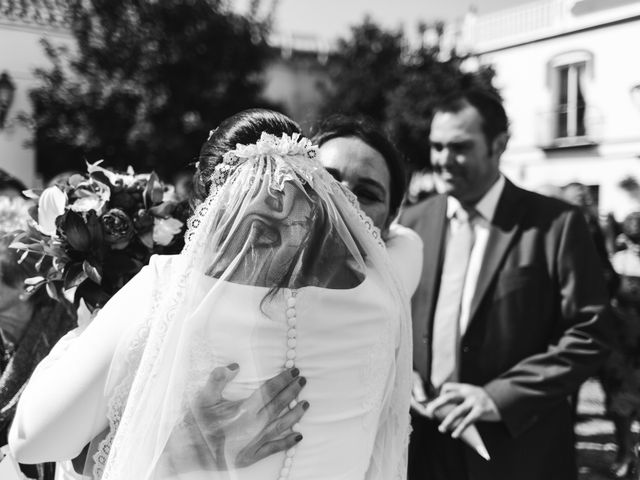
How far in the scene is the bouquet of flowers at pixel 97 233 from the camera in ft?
6.02

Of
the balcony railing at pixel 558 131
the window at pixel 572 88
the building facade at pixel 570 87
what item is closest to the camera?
the building facade at pixel 570 87

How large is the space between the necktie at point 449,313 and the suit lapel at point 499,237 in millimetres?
87

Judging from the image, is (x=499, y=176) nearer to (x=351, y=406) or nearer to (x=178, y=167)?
(x=351, y=406)

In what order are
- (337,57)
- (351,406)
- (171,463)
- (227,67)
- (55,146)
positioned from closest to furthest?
(171,463) < (351,406) < (55,146) < (227,67) < (337,57)

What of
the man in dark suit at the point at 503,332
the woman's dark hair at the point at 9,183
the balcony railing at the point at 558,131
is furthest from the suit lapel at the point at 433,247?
the balcony railing at the point at 558,131

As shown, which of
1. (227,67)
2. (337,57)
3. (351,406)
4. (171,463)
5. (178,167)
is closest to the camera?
(171,463)

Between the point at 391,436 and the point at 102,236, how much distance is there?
Result: 102 cm

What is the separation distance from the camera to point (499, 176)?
2736 millimetres

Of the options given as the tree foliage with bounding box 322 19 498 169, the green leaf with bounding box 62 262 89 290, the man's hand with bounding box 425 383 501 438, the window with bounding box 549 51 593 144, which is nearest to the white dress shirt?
the man's hand with bounding box 425 383 501 438

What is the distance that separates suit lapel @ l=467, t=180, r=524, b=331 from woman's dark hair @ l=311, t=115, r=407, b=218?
53 centimetres

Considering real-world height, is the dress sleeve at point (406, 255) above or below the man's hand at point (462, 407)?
above

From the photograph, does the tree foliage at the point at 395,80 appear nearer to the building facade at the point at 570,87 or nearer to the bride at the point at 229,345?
the building facade at the point at 570,87

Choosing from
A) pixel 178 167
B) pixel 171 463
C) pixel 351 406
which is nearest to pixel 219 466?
pixel 171 463

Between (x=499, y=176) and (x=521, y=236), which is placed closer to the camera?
(x=521, y=236)
